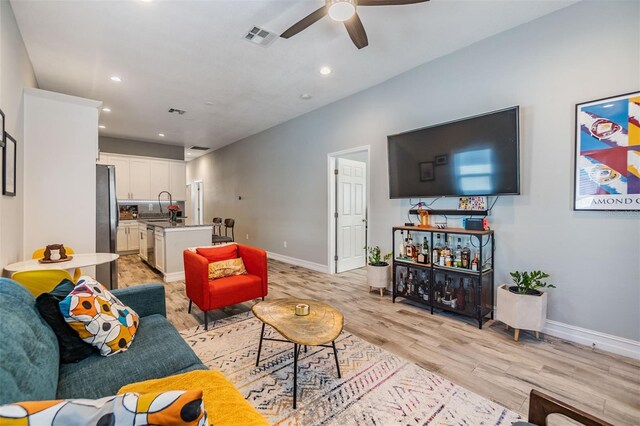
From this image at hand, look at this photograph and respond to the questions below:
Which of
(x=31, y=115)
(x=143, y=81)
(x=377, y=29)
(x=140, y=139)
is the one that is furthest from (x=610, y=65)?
(x=140, y=139)

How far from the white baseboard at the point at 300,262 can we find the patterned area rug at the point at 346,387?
256 cm

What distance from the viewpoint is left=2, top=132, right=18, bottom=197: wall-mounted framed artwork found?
2.25 meters

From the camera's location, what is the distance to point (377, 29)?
2912 mm

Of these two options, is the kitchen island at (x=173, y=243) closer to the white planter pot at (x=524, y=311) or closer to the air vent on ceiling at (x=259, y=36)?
the air vent on ceiling at (x=259, y=36)

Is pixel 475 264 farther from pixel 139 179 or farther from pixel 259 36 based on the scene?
pixel 139 179

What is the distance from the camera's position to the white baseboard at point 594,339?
2.33m

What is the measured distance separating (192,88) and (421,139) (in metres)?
3.38

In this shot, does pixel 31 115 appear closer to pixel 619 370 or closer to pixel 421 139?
pixel 421 139

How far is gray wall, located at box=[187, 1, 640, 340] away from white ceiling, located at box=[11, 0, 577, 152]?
0.24 m

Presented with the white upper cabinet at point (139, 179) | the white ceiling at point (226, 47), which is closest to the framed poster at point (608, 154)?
the white ceiling at point (226, 47)

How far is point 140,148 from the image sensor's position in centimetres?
745

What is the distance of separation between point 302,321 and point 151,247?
4.62 metres

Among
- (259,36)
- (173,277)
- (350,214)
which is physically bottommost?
(173,277)

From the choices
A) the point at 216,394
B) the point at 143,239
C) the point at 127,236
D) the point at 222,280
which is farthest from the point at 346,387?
the point at 127,236
